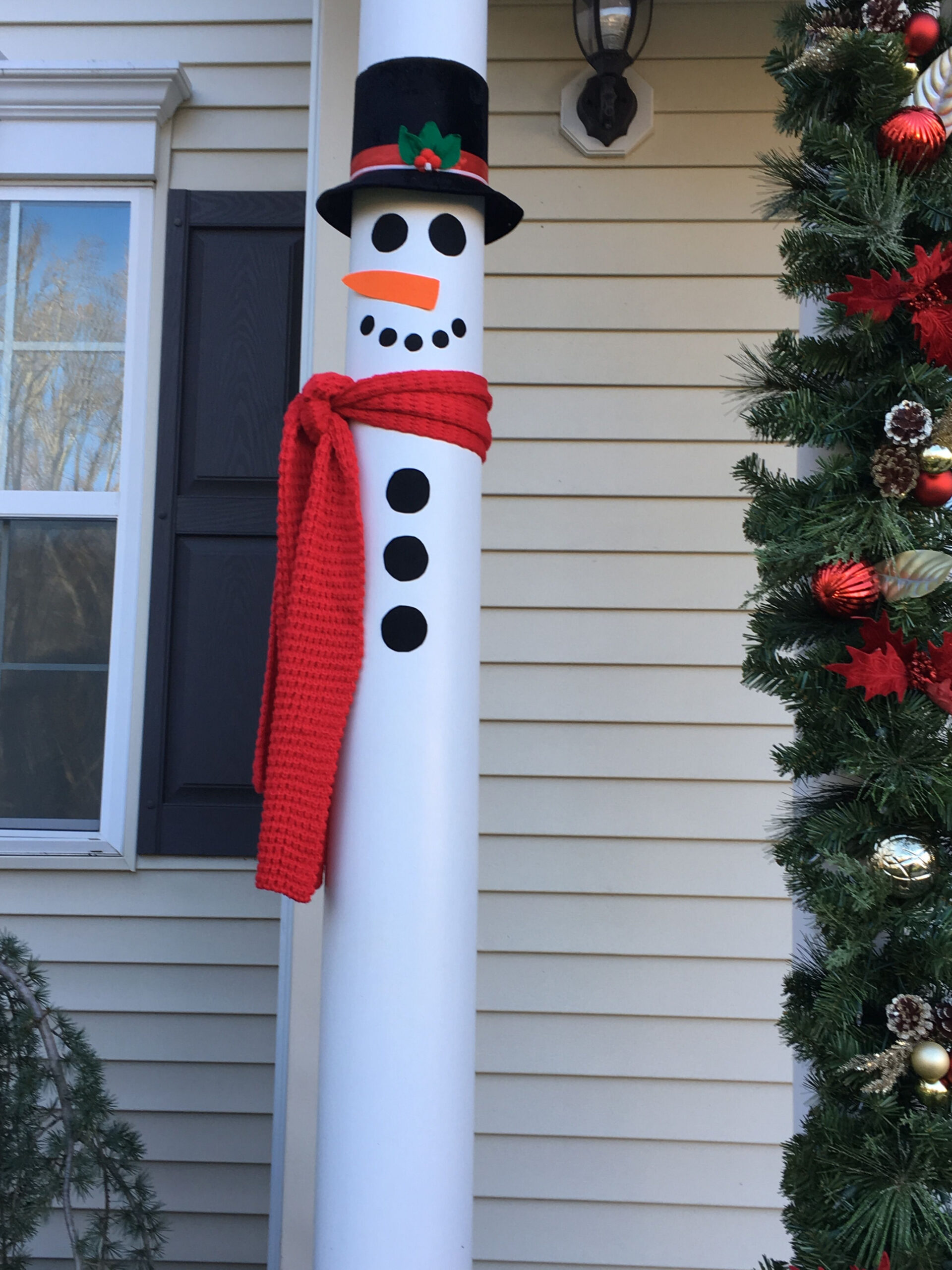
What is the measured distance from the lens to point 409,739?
1.23 metres

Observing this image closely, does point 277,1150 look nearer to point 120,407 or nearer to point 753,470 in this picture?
point 753,470

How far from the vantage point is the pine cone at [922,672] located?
106cm

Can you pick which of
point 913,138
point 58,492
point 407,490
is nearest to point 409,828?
point 407,490

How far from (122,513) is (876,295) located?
211 cm

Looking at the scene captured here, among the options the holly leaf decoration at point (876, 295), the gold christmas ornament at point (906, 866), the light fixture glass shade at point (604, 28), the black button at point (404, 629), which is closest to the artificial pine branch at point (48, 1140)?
the black button at point (404, 629)

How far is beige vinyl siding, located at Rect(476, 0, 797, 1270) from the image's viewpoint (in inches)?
87.3

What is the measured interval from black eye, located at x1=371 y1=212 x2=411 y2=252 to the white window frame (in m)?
1.59

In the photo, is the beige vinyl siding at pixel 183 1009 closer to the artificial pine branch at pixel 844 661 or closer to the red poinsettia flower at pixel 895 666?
the artificial pine branch at pixel 844 661

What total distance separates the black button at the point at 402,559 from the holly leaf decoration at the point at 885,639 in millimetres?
507

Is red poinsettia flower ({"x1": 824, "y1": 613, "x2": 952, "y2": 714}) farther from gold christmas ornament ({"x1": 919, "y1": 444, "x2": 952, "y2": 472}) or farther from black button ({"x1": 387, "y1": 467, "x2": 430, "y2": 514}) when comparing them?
black button ({"x1": 387, "y1": 467, "x2": 430, "y2": 514})

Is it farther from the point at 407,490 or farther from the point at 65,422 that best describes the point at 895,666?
the point at 65,422

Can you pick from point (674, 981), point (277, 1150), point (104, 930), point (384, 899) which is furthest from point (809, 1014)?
point (104, 930)

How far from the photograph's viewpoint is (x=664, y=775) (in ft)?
7.57

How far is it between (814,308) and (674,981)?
1.44 meters
